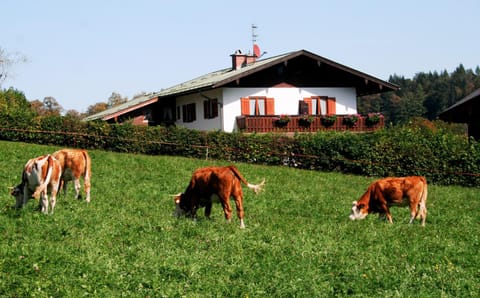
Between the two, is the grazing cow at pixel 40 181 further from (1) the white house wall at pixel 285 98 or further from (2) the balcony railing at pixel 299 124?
(1) the white house wall at pixel 285 98

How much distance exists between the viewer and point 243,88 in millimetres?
41562

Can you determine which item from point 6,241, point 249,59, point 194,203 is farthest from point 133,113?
point 6,241

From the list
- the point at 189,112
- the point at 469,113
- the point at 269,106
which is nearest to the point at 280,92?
the point at 269,106

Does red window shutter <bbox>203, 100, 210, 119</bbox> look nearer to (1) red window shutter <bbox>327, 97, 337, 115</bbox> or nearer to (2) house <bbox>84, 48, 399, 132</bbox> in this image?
(2) house <bbox>84, 48, 399, 132</bbox>

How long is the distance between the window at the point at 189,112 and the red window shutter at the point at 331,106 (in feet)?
32.8

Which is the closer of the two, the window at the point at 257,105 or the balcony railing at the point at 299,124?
the balcony railing at the point at 299,124

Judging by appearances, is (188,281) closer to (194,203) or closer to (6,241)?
(6,241)

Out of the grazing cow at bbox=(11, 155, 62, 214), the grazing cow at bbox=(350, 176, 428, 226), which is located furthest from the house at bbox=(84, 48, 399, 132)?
the grazing cow at bbox=(11, 155, 62, 214)

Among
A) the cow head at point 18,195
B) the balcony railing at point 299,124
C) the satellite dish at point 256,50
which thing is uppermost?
the satellite dish at point 256,50

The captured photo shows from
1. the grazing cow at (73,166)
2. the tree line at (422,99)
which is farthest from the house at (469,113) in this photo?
the tree line at (422,99)

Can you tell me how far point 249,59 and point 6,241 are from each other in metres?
40.4

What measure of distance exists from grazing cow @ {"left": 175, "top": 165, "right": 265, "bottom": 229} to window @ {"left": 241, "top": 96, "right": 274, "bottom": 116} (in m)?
26.0

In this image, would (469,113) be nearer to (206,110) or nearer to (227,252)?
(206,110)

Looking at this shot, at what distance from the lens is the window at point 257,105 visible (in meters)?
41.4
